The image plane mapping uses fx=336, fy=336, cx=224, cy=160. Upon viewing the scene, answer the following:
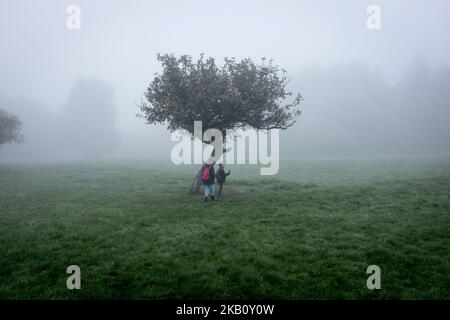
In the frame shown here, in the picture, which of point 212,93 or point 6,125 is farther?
point 6,125

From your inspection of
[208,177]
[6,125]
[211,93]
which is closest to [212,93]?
[211,93]

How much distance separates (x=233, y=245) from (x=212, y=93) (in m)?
15.6

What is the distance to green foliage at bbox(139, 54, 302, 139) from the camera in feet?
93.1

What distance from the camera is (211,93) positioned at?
28.2 m

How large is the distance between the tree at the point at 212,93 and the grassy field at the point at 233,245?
7.13 metres

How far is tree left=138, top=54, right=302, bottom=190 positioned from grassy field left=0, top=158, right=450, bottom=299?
7133 mm

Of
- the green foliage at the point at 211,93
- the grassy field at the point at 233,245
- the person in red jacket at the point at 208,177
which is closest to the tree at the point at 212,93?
the green foliage at the point at 211,93

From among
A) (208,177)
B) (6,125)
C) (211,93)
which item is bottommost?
(208,177)

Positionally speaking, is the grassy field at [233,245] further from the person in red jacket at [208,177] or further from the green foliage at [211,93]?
the green foliage at [211,93]

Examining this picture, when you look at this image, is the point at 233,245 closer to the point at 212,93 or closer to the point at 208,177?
the point at 208,177

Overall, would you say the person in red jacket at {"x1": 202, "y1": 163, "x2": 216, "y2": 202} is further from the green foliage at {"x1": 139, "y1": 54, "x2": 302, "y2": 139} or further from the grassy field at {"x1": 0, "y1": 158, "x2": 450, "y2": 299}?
the green foliage at {"x1": 139, "y1": 54, "x2": 302, "y2": 139}

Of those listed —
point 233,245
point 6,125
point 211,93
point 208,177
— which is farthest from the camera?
point 6,125

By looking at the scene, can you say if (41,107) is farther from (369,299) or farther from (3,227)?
(369,299)

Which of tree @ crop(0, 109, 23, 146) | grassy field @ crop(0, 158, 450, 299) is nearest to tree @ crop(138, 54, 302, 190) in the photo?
grassy field @ crop(0, 158, 450, 299)
